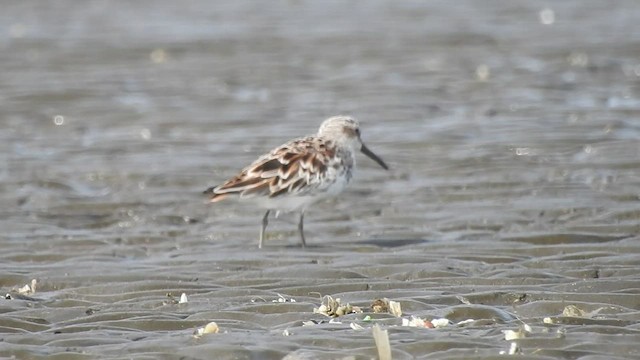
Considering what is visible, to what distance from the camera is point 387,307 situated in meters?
7.43

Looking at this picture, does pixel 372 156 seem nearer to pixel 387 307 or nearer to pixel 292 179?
pixel 292 179

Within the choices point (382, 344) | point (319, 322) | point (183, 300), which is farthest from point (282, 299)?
point (382, 344)

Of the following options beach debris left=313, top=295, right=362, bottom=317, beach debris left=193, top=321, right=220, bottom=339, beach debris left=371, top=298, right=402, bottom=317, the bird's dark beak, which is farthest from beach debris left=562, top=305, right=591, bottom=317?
the bird's dark beak

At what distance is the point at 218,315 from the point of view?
7426 mm

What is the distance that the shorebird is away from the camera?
10.3m

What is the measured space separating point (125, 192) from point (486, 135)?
3.80 metres

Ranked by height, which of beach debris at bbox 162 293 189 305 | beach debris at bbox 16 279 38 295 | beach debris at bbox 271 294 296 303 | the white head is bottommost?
beach debris at bbox 271 294 296 303

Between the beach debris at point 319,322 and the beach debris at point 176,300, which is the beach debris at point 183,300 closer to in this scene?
the beach debris at point 176,300

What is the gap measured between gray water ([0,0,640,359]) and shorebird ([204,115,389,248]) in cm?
31

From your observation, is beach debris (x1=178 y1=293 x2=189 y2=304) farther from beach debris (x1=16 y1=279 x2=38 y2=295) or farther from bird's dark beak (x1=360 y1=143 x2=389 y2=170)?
bird's dark beak (x1=360 y1=143 x2=389 y2=170)

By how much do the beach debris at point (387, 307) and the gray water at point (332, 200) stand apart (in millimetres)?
145

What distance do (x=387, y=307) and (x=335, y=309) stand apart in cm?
31

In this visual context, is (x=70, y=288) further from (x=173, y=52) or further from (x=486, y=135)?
(x=173, y=52)

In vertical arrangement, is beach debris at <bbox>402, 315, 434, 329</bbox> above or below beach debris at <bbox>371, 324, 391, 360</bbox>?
below
